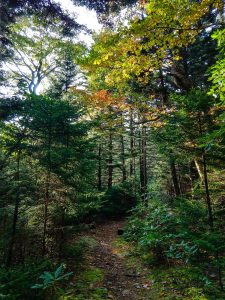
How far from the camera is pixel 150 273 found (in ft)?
21.7

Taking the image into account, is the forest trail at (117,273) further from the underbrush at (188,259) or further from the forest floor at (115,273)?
the underbrush at (188,259)

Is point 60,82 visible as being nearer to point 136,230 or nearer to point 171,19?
point 136,230

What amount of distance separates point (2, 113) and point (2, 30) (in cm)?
258

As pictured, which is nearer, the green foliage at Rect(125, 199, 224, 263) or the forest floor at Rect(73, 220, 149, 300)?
the green foliage at Rect(125, 199, 224, 263)

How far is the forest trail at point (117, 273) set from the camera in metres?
5.52

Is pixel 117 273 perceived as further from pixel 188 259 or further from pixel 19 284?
pixel 19 284

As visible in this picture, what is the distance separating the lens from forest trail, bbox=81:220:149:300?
18.1 ft

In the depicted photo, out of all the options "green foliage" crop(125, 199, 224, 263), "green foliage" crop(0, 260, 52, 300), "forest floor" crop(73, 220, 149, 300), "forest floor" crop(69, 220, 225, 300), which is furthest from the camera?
"forest floor" crop(73, 220, 149, 300)

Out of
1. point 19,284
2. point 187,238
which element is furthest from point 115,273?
point 19,284

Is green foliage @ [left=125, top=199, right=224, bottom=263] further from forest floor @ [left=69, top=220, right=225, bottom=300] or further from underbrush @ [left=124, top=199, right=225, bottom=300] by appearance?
forest floor @ [left=69, top=220, right=225, bottom=300]

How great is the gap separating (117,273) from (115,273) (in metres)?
0.06

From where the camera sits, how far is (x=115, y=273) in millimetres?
6922

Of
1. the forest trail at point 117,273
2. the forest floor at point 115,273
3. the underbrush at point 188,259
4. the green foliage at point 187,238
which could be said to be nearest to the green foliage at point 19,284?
the forest floor at point 115,273

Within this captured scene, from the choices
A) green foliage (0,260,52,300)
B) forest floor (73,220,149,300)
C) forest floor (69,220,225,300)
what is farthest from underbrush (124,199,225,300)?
green foliage (0,260,52,300)
